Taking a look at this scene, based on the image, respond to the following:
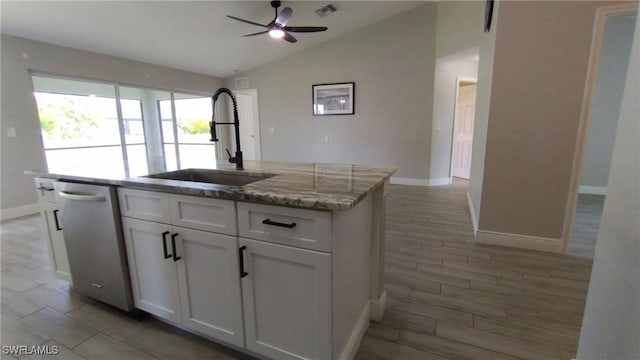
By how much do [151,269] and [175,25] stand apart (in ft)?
12.7

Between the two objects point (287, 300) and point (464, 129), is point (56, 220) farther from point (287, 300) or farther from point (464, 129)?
point (464, 129)

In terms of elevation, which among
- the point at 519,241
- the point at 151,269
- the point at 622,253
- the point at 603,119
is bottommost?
the point at 519,241

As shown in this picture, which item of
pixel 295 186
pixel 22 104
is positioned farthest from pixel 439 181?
pixel 22 104

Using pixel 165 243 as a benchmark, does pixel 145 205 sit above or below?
above

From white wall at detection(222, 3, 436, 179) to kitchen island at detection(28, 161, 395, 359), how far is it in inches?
158

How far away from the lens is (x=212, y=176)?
1984 mm

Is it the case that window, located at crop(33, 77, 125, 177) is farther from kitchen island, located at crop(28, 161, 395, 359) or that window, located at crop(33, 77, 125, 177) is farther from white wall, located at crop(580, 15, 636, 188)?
white wall, located at crop(580, 15, 636, 188)

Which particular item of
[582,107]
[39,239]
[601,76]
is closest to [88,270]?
[39,239]

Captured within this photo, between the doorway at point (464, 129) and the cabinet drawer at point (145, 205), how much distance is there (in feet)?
18.7

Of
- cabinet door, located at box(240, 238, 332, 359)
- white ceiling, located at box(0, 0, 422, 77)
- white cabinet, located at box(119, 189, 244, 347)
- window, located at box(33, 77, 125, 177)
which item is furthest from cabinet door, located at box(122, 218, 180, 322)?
white ceiling, located at box(0, 0, 422, 77)

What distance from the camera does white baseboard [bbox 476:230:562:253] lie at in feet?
8.54

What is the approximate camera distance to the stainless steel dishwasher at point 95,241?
1.64 m

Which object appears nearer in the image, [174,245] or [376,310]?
[174,245]

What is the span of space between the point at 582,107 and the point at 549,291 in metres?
1.50
